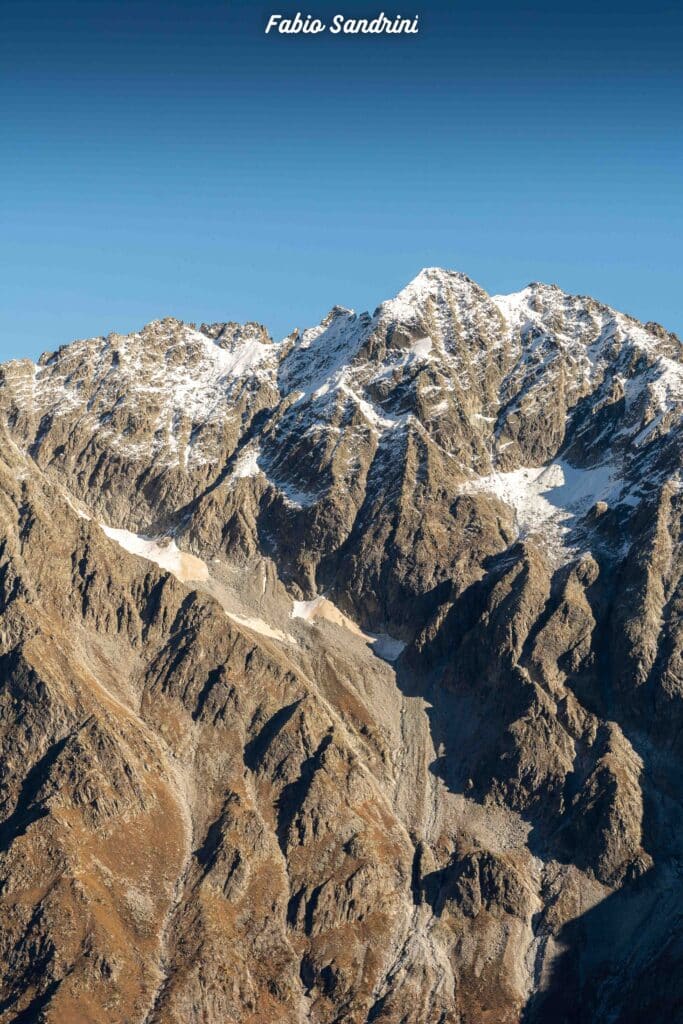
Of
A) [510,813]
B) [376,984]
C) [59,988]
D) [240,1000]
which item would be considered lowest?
[59,988]

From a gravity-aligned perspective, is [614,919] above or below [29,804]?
above

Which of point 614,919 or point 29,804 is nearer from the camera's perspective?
point 614,919

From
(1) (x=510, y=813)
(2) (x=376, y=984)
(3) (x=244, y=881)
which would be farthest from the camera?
(1) (x=510, y=813)

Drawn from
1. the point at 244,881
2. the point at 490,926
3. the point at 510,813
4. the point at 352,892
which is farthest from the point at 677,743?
the point at 244,881

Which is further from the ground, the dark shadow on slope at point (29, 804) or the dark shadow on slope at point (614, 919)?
the dark shadow on slope at point (614, 919)

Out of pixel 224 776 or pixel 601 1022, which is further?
pixel 224 776

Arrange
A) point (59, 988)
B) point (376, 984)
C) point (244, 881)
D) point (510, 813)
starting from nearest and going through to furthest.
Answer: point (59, 988), point (376, 984), point (244, 881), point (510, 813)

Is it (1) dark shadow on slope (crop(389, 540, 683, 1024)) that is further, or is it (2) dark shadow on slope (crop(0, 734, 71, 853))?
(2) dark shadow on slope (crop(0, 734, 71, 853))

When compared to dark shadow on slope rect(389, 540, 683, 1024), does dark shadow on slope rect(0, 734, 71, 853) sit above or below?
below

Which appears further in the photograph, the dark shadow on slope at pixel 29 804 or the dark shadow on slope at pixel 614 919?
the dark shadow on slope at pixel 29 804

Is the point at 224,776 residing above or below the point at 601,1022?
below

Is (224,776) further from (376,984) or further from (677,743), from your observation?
(677,743)
